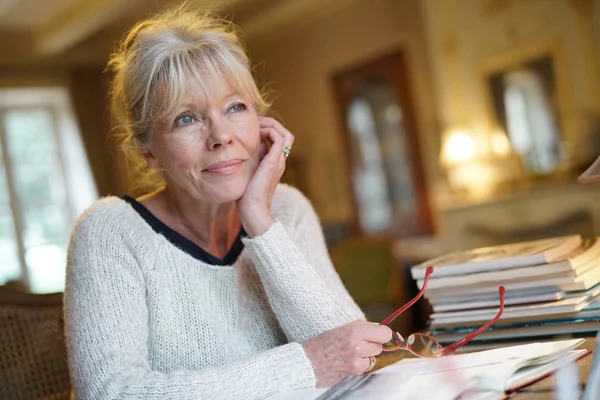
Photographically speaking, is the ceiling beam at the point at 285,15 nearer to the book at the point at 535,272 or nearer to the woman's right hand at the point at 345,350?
the book at the point at 535,272

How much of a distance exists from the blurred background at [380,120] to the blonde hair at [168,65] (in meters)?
3.76

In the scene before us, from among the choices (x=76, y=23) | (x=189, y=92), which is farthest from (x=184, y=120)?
(x=76, y=23)

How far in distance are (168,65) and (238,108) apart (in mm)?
149

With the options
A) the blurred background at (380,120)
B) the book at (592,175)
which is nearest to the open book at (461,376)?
the book at (592,175)

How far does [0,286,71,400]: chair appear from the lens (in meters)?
1.38

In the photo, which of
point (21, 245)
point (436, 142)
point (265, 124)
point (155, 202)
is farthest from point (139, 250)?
point (21, 245)

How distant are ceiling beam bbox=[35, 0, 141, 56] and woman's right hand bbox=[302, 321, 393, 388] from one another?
5757mm

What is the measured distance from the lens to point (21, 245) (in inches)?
293

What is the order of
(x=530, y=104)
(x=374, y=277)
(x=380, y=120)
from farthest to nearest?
(x=380, y=120)
(x=530, y=104)
(x=374, y=277)

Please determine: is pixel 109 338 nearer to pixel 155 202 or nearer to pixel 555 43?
pixel 155 202

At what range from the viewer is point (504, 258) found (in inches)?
46.3

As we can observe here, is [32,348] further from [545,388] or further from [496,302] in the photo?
[545,388]

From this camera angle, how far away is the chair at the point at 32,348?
1376 mm

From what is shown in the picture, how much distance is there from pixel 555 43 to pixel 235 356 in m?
4.82
